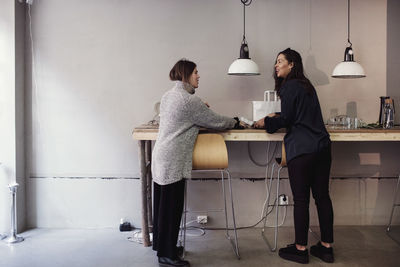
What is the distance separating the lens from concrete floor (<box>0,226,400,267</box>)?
3203 mm

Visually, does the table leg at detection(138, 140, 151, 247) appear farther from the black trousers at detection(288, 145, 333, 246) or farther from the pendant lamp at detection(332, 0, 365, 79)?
the pendant lamp at detection(332, 0, 365, 79)

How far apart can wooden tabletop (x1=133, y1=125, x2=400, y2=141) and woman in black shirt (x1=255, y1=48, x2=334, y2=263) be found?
0.42ft

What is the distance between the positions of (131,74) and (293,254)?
218 cm

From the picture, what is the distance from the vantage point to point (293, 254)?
3254 millimetres

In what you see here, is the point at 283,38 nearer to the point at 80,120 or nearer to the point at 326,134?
the point at 326,134

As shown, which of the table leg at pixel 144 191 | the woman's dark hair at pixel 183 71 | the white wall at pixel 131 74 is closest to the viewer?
the woman's dark hair at pixel 183 71

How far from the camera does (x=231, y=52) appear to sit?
4.07 meters

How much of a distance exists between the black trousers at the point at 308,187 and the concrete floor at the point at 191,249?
26 cm

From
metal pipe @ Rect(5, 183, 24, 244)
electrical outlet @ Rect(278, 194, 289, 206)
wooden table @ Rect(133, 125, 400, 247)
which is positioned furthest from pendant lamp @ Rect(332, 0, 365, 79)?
metal pipe @ Rect(5, 183, 24, 244)

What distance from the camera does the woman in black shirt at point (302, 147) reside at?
3.08 metres

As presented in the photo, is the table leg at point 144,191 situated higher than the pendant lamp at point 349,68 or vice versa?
the pendant lamp at point 349,68

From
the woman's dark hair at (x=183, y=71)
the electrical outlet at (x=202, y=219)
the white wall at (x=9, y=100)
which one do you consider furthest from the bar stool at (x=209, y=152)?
the white wall at (x=9, y=100)

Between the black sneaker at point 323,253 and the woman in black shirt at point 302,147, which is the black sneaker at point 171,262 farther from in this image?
the black sneaker at point 323,253

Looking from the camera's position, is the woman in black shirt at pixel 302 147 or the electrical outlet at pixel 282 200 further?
the electrical outlet at pixel 282 200
